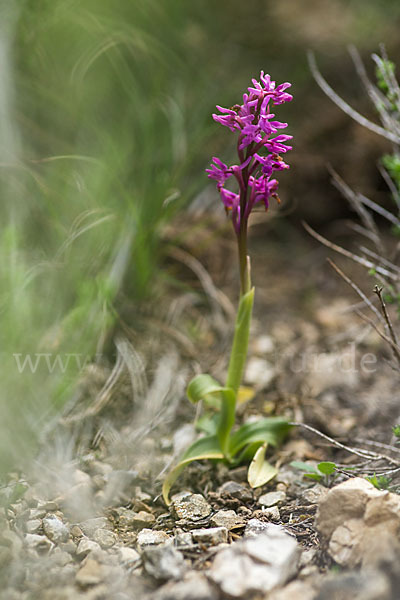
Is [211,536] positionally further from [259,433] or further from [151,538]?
[259,433]

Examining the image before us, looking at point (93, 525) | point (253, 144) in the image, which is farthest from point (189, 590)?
point (253, 144)

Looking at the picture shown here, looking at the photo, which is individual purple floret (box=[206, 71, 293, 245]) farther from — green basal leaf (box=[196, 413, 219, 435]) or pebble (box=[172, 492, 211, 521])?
pebble (box=[172, 492, 211, 521])

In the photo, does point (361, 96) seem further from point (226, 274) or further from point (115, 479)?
point (115, 479)

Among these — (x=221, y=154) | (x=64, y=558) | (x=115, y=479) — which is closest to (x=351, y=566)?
(x=64, y=558)

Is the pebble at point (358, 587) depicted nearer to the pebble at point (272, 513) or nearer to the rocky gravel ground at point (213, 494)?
the rocky gravel ground at point (213, 494)

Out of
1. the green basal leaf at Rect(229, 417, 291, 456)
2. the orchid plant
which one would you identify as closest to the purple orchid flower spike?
Answer: the orchid plant
